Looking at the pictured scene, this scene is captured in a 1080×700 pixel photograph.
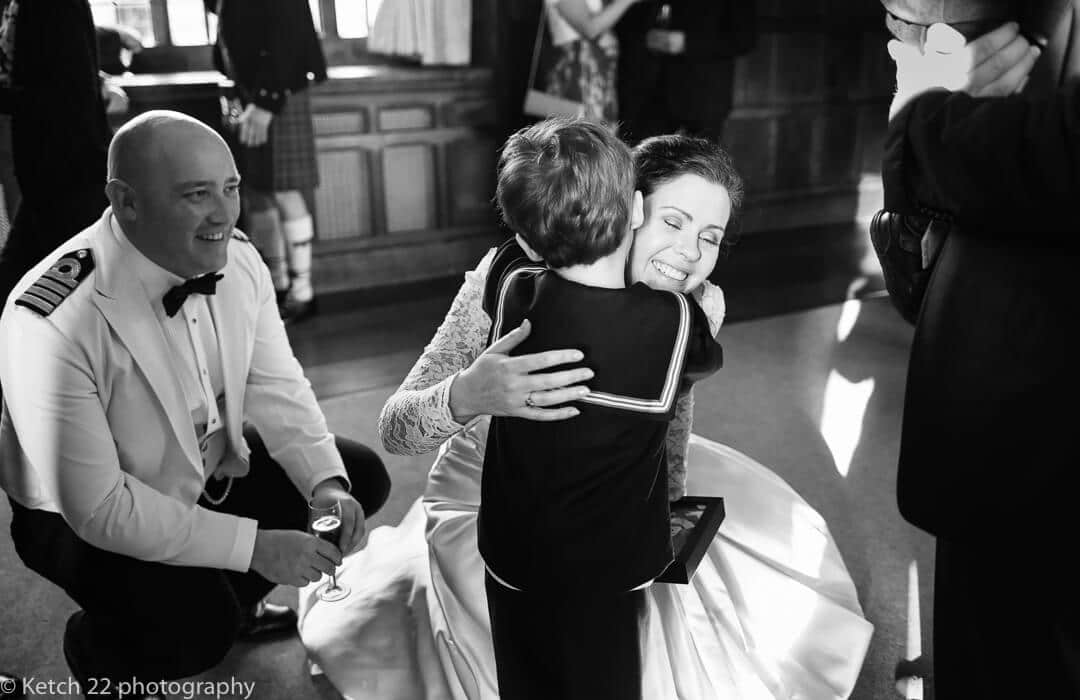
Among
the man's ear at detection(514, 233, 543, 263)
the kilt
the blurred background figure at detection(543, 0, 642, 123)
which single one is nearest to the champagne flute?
the man's ear at detection(514, 233, 543, 263)

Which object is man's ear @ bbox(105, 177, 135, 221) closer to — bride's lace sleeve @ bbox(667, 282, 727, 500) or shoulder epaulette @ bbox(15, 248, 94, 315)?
shoulder epaulette @ bbox(15, 248, 94, 315)

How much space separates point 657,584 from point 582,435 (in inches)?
22.5

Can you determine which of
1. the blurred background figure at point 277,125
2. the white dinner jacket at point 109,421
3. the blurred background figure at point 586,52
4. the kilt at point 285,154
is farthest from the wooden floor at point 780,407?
the blurred background figure at point 586,52

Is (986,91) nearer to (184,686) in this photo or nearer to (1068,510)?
(1068,510)

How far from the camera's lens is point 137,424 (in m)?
1.64

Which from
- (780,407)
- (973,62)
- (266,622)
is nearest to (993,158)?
(973,62)

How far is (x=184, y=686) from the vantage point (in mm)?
1923

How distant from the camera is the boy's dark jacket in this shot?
47.4 inches

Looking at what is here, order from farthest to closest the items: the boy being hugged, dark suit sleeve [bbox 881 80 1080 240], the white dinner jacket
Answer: the white dinner jacket, the boy being hugged, dark suit sleeve [bbox 881 80 1080 240]

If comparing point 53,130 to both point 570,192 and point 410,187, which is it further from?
point 410,187

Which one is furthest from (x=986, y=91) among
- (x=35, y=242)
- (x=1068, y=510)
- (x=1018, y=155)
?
(x=35, y=242)

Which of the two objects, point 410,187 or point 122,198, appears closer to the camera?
point 122,198

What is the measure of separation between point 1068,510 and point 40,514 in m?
1.62

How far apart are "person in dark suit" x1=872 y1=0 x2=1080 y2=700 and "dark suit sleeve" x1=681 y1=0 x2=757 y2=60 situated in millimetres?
3268
